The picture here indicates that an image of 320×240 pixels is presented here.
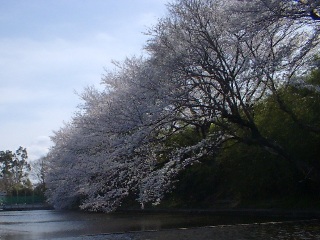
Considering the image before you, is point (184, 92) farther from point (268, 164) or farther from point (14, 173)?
point (14, 173)

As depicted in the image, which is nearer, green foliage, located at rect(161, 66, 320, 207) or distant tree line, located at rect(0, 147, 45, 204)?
green foliage, located at rect(161, 66, 320, 207)

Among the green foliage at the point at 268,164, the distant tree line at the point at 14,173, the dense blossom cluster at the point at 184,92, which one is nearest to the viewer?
the dense blossom cluster at the point at 184,92

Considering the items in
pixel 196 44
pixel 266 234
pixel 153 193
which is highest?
pixel 196 44

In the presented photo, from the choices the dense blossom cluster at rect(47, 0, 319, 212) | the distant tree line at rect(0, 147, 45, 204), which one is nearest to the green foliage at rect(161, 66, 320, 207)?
the dense blossom cluster at rect(47, 0, 319, 212)

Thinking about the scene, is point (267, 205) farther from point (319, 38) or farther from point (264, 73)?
point (319, 38)

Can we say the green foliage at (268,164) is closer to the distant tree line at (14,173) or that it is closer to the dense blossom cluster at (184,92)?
the dense blossom cluster at (184,92)

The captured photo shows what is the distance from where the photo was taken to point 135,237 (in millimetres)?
15469

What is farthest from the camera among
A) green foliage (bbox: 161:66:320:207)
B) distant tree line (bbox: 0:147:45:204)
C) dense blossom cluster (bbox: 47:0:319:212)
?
distant tree line (bbox: 0:147:45:204)

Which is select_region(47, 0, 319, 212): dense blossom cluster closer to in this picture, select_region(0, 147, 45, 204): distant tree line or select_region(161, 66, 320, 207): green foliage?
select_region(161, 66, 320, 207): green foliage

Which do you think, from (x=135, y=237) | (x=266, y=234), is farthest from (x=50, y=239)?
(x=266, y=234)

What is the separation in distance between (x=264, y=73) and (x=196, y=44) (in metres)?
2.38

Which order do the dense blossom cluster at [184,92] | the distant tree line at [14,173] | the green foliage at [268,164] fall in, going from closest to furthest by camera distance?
the dense blossom cluster at [184,92]
the green foliage at [268,164]
the distant tree line at [14,173]

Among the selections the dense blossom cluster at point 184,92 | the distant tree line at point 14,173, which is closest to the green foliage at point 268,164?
the dense blossom cluster at point 184,92

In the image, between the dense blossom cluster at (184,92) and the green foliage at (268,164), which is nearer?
the dense blossom cluster at (184,92)
